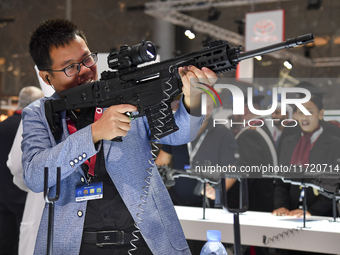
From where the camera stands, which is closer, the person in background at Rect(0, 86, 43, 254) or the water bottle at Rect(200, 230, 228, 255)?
the water bottle at Rect(200, 230, 228, 255)

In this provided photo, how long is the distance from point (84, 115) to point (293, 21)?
7.54 metres

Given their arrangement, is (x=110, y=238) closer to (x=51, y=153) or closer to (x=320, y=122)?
(x=51, y=153)

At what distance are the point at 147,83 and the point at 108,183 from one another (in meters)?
0.34

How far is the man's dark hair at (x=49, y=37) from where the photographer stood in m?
1.27

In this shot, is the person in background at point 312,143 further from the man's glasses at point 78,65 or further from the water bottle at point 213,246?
the man's glasses at point 78,65

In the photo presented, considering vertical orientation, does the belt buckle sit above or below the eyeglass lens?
below

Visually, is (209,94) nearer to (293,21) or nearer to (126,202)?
(126,202)

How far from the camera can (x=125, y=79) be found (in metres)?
1.19

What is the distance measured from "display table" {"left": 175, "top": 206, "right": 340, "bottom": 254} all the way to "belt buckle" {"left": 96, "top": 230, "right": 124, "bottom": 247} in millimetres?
1148

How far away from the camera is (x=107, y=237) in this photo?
3.54 ft

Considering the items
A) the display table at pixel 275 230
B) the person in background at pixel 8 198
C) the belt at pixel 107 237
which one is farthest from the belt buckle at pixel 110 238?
the person in background at pixel 8 198

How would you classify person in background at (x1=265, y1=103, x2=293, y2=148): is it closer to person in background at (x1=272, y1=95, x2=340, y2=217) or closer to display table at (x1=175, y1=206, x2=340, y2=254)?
person in background at (x1=272, y1=95, x2=340, y2=217)

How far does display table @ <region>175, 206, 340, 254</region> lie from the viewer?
1.91m

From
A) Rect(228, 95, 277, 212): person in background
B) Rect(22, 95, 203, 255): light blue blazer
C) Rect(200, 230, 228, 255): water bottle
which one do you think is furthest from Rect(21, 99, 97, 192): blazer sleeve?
Rect(228, 95, 277, 212): person in background
